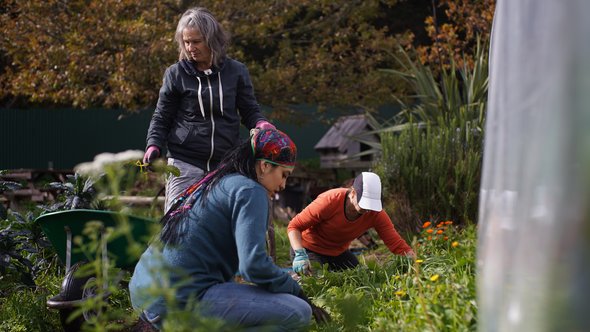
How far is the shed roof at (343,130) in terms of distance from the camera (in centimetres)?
1327

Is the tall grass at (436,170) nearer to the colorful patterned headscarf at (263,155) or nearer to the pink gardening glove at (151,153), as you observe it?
the pink gardening glove at (151,153)

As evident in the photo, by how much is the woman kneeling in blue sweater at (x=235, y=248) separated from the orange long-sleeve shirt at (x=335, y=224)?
1808mm

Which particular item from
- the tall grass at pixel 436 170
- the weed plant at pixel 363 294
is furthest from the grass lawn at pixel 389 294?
the tall grass at pixel 436 170

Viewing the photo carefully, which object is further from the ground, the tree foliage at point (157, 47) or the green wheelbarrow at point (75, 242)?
the tree foliage at point (157, 47)

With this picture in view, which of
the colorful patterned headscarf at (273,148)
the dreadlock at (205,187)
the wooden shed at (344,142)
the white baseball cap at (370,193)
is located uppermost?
the colorful patterned headscarf at (273,148)

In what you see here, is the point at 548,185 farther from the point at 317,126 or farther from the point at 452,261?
the point at 317,126

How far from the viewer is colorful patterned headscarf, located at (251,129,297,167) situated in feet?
11.0

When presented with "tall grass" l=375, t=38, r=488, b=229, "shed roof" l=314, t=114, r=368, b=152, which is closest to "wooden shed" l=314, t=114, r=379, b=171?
"shed roof" l=314, t=114, r=368, b=152

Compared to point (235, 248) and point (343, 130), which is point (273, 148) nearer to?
point (235, 248)

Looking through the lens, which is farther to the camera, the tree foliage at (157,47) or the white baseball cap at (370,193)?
the tree foliage at (157,47)

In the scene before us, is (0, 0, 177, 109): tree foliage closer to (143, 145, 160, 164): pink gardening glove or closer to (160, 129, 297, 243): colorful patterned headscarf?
(143, 145, 160, 164): pink gardening glove

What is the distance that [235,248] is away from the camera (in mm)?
3424

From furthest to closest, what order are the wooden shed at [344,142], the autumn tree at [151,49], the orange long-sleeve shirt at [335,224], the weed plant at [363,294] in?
1. the wooden shed at [344,142]
2. the autumn tree at [151,49]
3. the orange long-sleeve shirt at [335,224]
4. the weed plant at [363,294]

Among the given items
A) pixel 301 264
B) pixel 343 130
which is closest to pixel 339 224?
pixel 301 264
